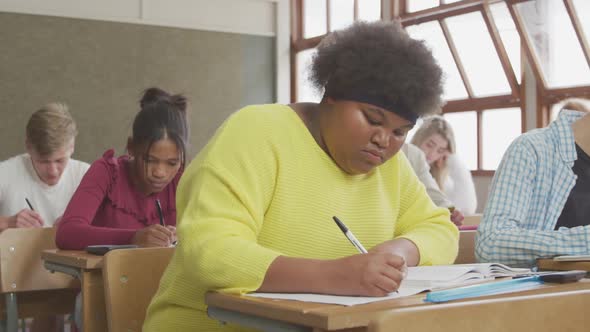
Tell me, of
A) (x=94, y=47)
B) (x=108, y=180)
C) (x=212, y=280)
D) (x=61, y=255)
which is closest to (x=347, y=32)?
(x=212, y=280)

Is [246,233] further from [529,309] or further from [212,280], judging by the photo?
[529,309]

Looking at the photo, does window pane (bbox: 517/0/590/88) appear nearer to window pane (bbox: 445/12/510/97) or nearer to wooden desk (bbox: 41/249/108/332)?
window pane (bbox: 445/12/510/97)

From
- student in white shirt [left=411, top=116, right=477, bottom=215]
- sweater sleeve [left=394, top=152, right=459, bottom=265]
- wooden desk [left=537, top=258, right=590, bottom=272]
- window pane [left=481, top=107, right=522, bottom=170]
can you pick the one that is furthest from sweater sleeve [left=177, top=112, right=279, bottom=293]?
window pane [left=481, top=107, right=522, bottom=170]

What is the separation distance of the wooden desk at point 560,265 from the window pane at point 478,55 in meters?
6.02

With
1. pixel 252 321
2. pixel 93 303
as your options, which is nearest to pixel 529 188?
pixel 252 321

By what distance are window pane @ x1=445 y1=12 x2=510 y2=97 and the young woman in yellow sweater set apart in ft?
20.5

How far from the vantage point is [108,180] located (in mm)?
2959

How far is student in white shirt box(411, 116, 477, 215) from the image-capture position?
494 centimetres

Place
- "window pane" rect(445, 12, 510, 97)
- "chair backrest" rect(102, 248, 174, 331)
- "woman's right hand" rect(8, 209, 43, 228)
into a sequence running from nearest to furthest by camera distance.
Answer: "chair backrest" rect(102, 248, 174, 331), "woman's right hand" rect(8, 209, 43, 228), "window pane" rect(445, 12, 510, 97)

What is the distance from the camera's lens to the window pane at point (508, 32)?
746 cm

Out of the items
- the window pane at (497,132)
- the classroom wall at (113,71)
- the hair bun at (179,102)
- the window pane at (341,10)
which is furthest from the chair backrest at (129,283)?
the window pane at (341,10)

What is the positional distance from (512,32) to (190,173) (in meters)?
6.48

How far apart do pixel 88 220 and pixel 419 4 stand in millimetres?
6328

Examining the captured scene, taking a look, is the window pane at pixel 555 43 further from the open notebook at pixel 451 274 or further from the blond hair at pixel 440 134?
the open notebook at pixel 451 274
